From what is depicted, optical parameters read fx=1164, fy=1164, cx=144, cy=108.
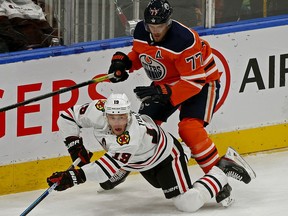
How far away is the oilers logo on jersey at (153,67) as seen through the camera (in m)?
6.25

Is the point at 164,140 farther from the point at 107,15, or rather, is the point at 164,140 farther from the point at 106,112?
the point at 107,15

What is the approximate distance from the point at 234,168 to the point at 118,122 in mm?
842

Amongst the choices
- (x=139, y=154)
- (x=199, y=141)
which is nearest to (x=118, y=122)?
(x=139, y=154)

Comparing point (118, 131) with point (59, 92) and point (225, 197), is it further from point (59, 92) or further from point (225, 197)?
point (225, 197)

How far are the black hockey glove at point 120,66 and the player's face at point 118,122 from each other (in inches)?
20.1

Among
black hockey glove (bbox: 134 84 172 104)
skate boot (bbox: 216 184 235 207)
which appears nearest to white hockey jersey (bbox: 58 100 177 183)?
black hockey glove (bbox: 134 84 172 104)

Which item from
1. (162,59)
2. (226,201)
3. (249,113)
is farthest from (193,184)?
(249,113)

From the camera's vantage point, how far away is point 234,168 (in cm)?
634

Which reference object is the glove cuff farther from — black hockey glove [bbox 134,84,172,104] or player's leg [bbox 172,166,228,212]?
player's leg [bbox 172,166,228,212]

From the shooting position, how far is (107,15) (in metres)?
6.82

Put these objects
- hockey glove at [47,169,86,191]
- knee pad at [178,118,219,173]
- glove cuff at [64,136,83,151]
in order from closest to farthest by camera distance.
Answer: hockey glove at [47,169,86,191] < glove cuff at [64,136,83,151] < knee pad at [178,118,219,173]

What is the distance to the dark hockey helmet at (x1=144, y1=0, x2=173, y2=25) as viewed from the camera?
6035mm

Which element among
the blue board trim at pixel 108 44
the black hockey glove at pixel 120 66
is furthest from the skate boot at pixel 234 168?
the blue board trim at pixel 108 44

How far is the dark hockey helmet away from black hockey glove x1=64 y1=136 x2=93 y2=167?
2.39 feet
